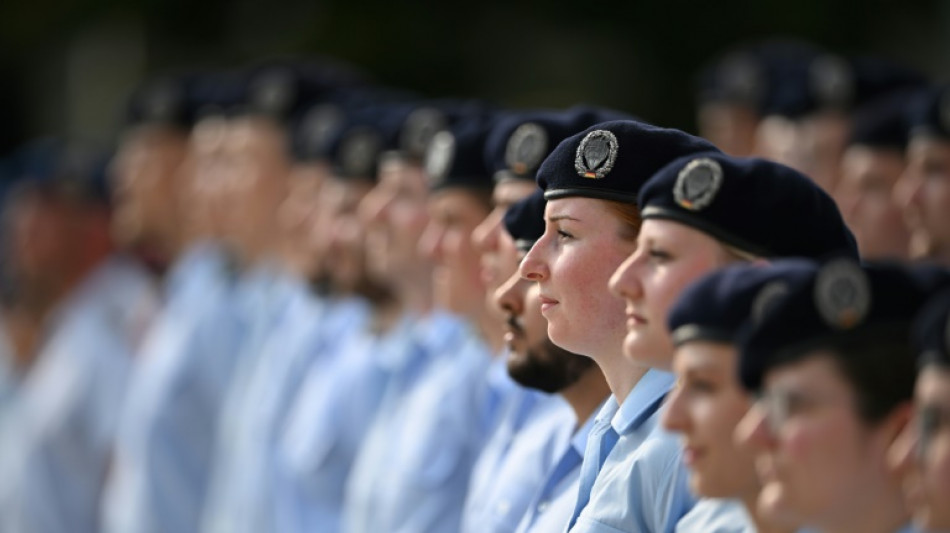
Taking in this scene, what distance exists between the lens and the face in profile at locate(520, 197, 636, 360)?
13.4 feet

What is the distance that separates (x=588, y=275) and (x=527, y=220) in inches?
25.7

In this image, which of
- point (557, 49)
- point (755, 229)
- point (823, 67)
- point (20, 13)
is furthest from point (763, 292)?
point (20, 13)

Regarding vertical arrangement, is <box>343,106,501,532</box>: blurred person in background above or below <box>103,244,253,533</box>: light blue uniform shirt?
above

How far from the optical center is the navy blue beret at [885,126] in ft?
21.7

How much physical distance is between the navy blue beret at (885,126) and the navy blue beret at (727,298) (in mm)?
3407

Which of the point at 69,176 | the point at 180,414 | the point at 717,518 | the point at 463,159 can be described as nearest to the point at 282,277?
the point at 180,414

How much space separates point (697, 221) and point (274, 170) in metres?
5.78

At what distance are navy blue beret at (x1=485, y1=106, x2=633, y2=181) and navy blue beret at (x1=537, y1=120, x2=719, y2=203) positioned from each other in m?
0.75

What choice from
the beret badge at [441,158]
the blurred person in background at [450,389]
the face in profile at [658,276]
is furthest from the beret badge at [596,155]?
the beret badge at [441,158]

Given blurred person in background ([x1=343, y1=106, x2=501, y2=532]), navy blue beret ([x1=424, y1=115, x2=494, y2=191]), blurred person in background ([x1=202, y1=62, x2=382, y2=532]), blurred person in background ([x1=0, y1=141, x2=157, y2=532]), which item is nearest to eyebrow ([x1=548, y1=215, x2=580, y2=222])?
blurred person in background ([x1=343, y1=106, x2=501, y2=532])

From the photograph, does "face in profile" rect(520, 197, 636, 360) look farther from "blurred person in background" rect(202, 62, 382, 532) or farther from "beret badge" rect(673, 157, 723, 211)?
"blurred person in background" rect(202, 62, 382, 532)

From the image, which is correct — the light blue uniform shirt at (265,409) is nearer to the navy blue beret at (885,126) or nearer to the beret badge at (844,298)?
the navy blue beret at (885,126)

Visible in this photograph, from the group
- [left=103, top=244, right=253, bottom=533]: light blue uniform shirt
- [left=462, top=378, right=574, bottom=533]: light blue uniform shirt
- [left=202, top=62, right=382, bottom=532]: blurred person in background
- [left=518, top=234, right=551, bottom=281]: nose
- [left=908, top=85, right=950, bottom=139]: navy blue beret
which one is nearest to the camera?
[left=518, top=234, right=551, bottom=281]: nose

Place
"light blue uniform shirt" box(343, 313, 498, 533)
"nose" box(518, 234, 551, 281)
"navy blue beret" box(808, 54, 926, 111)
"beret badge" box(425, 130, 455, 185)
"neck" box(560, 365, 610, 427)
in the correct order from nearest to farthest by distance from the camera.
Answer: "nose" box(518, 234, 551, 281) → "neck" box(560, 365, 610, 427) → "light blue uniform shirt" box(343, 313, 498, 533) → "beret badge" box(425, 130, 455, 185) → "navy blue beret" box(808, 54, 926, 111)
